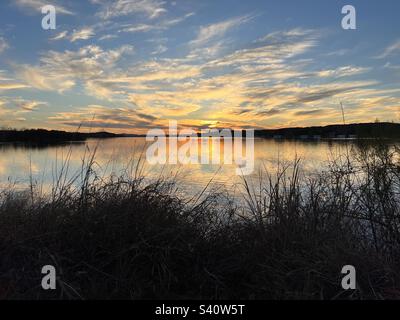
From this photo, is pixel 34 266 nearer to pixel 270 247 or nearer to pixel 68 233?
pixel 68 233

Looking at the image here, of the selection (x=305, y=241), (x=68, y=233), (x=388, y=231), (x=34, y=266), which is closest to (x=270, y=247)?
(x=305, y=241)

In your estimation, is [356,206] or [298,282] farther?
[356,206]

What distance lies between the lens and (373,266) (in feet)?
13.9

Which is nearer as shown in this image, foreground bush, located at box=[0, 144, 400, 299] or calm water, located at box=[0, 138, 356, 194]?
foreground bush, located at box=[0, 144, 400, 299]

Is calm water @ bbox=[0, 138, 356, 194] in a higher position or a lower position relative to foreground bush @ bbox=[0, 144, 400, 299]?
higher

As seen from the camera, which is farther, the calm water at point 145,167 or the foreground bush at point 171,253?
the calm water at point 145,167

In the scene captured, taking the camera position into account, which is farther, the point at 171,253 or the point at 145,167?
the point at 145,167

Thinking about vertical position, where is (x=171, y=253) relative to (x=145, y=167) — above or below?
below

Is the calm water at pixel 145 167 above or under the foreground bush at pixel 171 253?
above
